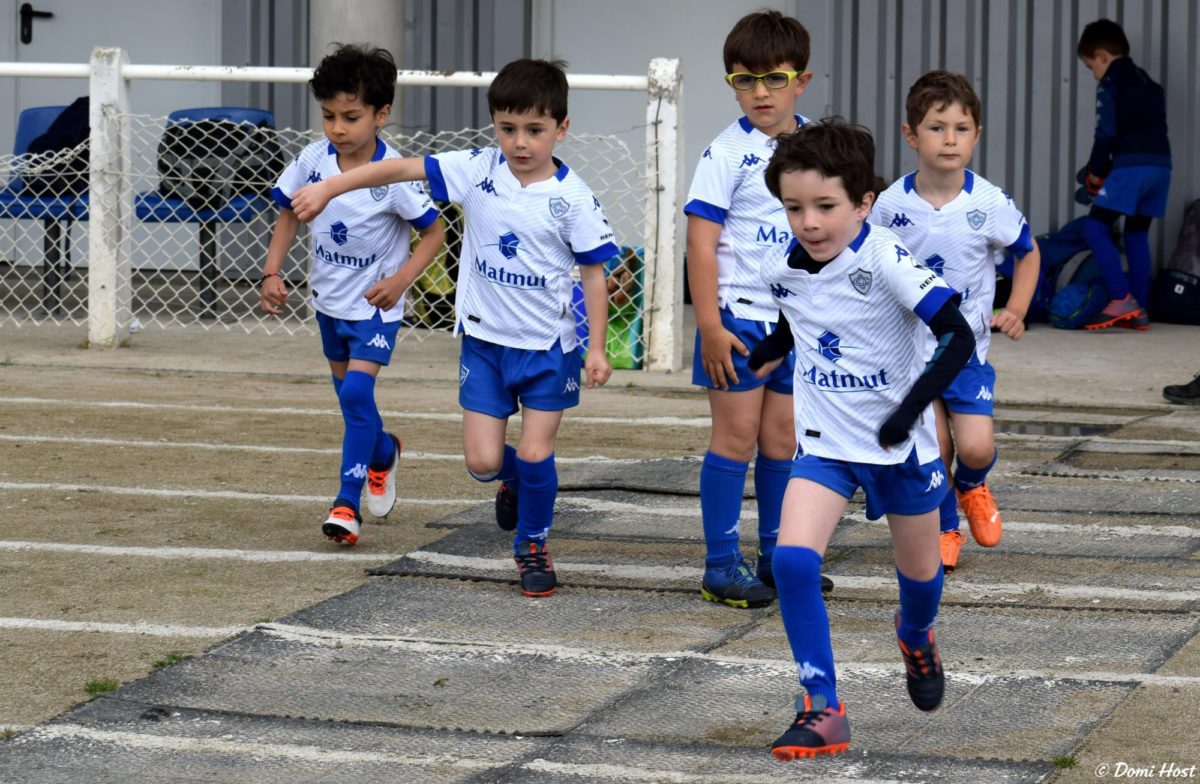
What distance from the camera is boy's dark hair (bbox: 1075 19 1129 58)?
12773 mm

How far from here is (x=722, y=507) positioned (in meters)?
5.62

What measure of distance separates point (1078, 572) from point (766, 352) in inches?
74.0

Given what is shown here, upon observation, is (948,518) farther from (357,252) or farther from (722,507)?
(357,252)

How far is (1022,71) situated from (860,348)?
10239 mm

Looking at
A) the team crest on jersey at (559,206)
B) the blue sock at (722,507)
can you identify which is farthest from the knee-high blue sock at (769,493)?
the team crest on jersey at (559,206)

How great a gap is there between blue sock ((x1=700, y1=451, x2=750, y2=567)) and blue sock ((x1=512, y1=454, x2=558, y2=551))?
500 mm

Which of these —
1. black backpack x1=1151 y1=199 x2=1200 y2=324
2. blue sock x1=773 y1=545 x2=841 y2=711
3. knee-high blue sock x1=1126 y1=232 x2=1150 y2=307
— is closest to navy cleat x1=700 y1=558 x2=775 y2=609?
A: blue sock x1=773 y1=545 x2=841 y2=711

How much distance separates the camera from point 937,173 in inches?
234

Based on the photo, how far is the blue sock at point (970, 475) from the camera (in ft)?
20.1

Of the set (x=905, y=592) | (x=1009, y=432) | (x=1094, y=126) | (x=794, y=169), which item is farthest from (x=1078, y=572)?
(x=1094, y=126)

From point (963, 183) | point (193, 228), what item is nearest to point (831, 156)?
point (963, 183)

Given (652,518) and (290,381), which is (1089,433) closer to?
(652,518)

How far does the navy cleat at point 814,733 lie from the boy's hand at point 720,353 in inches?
57.8

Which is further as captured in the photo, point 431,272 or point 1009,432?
point 431,272
